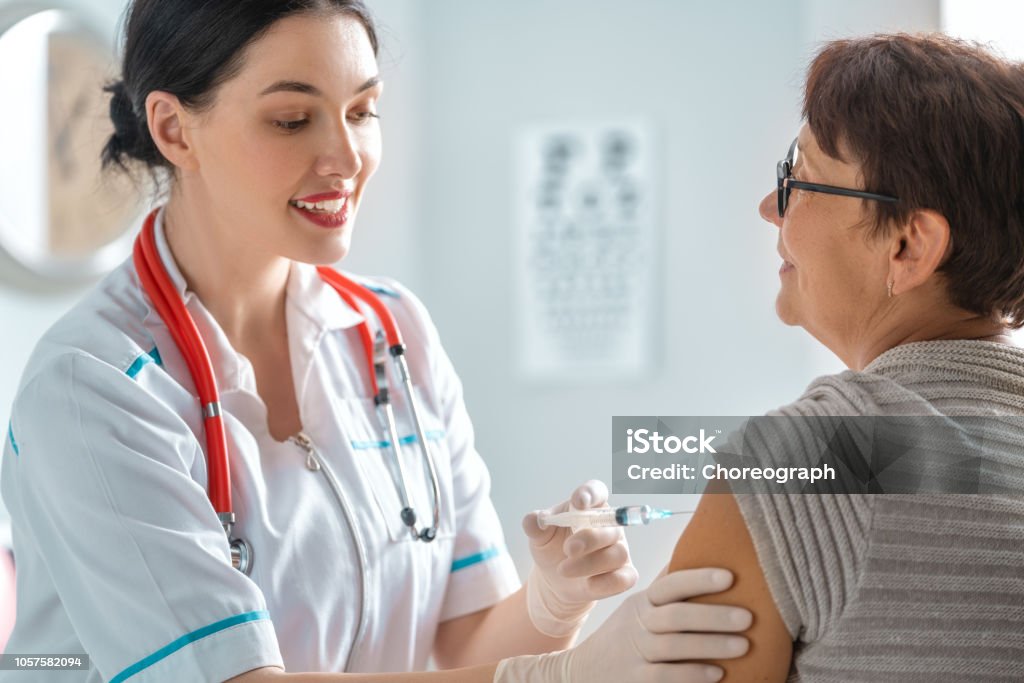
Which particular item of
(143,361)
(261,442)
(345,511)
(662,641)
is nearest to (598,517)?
(662,641)

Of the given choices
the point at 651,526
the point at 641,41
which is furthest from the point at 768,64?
the point at 651,526

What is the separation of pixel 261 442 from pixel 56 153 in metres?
1.13

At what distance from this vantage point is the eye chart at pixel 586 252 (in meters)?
3.38

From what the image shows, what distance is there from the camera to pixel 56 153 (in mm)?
2182

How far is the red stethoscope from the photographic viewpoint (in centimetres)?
128

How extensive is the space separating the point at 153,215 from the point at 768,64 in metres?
2.31

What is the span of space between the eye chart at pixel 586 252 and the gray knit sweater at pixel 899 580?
245cm

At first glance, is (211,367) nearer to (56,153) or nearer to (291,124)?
(291,124)

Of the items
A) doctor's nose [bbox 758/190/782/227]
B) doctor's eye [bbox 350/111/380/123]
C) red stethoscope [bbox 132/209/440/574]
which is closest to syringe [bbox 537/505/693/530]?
red stethoscope [bbox 132/209/440/574]

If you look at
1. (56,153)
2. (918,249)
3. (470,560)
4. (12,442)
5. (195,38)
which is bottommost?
(470,560)

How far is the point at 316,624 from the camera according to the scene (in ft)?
4.32

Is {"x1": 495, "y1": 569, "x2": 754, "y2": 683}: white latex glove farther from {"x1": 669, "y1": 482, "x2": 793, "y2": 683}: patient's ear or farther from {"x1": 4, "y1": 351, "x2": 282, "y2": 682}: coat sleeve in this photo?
{"x1": 4, "y1": 351, "x2": 282, "y2": 682}: coat sleeve

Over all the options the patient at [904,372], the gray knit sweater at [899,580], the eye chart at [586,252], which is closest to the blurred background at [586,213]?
the eye chart at [586,252]

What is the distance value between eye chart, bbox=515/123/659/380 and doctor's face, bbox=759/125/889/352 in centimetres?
226
